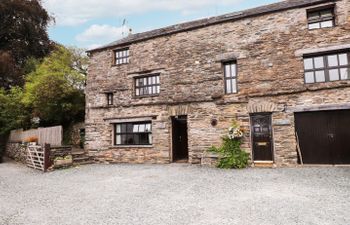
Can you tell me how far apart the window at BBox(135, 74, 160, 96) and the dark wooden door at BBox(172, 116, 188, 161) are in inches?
85.4

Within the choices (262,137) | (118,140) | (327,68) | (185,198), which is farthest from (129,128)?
(327,68)

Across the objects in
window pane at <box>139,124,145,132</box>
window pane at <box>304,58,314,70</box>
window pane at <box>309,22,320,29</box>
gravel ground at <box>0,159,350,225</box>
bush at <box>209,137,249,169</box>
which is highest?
window pane at <box>309,22,320,29</box>

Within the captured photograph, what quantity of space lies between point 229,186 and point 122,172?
5.36m

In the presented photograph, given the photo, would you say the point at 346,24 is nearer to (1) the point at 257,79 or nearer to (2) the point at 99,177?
(1) the point at 257,79

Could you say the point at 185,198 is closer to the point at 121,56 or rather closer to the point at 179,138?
the point at 179,138

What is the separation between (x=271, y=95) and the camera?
1070 cm

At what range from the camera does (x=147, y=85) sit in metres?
13.9

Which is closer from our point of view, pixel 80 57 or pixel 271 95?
pixel 271 95

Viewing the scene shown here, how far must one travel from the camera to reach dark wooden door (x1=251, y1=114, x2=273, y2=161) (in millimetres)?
10734

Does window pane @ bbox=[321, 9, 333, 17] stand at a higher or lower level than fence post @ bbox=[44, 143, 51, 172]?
higher

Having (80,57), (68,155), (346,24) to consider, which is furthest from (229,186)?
(80,57)

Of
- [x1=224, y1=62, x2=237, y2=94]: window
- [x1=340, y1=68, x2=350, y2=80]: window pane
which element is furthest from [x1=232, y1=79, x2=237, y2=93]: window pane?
[x1=340, y1=68, x2=350, y2=80]: window pane

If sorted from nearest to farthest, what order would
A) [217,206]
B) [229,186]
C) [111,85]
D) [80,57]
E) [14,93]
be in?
[217,206]
[229,186]
[111,85]
[14,93]
[80,57]

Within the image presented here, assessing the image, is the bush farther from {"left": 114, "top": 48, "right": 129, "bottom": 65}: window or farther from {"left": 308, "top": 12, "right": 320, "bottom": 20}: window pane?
{"left": 114, "top": 48, "right": 129, "bottom": 65}: window
